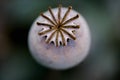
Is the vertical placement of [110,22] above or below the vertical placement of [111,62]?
above

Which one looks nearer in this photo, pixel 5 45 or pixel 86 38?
pixel 86 38

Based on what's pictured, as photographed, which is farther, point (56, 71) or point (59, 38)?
point (56, 71)

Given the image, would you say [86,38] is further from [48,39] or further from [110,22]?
[110,22]

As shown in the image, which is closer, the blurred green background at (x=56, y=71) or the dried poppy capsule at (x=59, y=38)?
the dried poppy capsule at (x=59, y=38)

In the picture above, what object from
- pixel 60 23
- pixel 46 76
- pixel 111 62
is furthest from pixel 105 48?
pixel 60 23
